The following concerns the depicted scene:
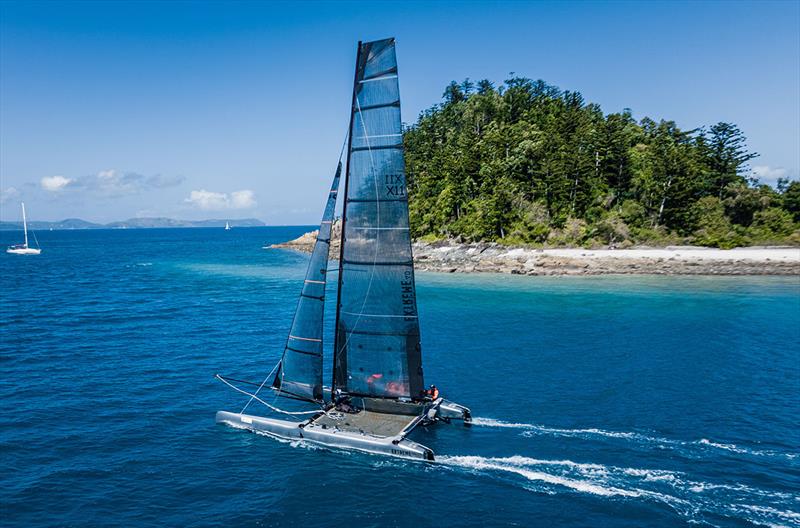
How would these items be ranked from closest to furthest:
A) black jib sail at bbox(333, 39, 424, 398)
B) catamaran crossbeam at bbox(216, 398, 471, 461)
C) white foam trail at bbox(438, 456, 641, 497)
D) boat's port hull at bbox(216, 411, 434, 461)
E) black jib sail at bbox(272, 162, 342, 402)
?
white foam trail at bbox(438, 456, 641, 497)
black jib sail at bbox(333, 39, 424, 398)
boat's port hull at bbox(216, 411, 434, 461)
catamaran crossbeam at bbox(216, 398, 471, 461)
black jib sail at bbox(272, 162, 342, 402)

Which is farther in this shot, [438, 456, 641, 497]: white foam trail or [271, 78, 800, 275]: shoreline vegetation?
[271, 78, 800, 275]: shoreline vegetation

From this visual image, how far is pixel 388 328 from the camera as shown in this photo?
71.2 feet

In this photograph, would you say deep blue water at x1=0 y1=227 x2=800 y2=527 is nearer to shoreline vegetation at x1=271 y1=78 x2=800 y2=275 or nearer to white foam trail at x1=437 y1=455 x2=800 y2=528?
white foam trail at x1=437 y1=455 x2=800 y2=528

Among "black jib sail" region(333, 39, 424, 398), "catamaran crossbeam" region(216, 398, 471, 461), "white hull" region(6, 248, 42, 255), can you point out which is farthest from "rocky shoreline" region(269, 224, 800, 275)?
"white hull" region(6, 248, 42, 255)

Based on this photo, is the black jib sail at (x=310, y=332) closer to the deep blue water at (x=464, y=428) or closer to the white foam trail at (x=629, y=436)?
the deep blue water at (x=464, y=428)

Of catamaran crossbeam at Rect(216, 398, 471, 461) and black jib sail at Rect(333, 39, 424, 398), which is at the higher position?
black jib sail at Rect(333, 39, 424, 398)

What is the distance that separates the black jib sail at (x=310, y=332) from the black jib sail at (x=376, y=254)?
32.9 inches

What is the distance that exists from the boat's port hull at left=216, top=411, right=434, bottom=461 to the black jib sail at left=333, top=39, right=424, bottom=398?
2751mm

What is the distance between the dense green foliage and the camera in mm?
78500

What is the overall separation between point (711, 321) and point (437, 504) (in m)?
36.0

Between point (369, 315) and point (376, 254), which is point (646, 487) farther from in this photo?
point (376, 254)

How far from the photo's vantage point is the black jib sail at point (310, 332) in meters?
21.3

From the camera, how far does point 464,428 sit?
882 inches

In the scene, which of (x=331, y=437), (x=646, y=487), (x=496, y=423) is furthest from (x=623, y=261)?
(x=331, y=437)
